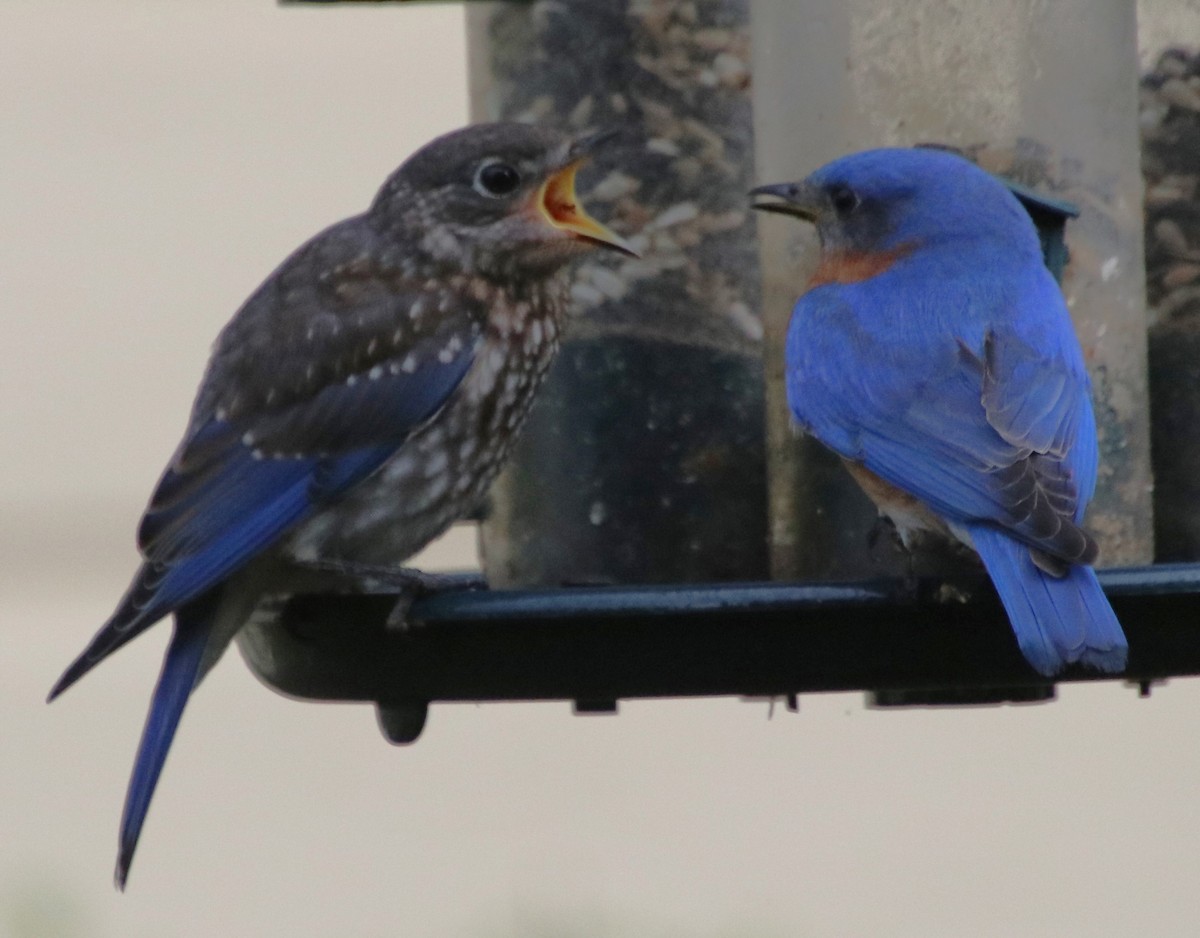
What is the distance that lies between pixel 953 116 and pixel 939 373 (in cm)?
74

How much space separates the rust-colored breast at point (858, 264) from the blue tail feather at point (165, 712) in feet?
5.16

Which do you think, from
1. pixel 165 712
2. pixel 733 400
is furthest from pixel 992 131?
pixel 165 712

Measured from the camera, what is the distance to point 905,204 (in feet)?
17.7

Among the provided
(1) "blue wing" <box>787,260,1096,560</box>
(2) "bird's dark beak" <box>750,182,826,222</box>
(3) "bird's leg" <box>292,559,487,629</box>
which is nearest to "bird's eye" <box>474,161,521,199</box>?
(2) "bird's dark beak" <box>750,182,826,222</box>

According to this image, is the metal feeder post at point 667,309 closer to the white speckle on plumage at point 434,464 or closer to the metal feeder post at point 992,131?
the metal feeder post at point 992,131

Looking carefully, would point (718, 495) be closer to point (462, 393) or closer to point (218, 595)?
point (462, 393)

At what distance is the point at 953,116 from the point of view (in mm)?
5477

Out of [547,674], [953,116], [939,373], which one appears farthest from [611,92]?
[547,674]

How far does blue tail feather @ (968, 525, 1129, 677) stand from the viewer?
4.39 m

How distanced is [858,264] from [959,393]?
61cm

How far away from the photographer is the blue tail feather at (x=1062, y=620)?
4.39 metres

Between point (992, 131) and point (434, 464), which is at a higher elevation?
point (992, 131)

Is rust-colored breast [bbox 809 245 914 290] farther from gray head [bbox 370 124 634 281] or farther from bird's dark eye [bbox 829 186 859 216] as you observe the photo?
gray head [bbox 370 124 634 281]

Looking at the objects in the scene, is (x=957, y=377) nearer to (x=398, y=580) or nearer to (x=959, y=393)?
(x=959, y=393)
